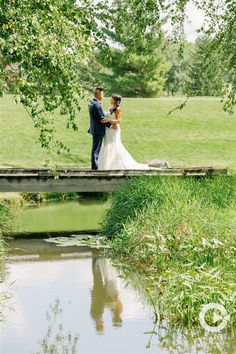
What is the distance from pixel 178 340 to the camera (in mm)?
7988

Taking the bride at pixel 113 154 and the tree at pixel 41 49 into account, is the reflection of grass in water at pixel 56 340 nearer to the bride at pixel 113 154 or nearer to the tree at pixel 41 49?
the tree at pixel 41 49

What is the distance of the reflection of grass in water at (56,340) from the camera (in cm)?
766

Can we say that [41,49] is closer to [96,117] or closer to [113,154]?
[96,117]

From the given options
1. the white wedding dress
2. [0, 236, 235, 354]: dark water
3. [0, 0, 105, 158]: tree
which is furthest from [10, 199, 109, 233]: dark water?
[0, 0, 105, 158]: tree

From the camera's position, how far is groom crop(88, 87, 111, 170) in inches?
736

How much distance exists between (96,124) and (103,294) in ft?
30.9

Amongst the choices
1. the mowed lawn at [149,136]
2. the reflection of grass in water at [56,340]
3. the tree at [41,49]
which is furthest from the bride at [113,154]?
the reflection of grass in water at [56,340]

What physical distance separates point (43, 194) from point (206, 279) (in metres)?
13.6

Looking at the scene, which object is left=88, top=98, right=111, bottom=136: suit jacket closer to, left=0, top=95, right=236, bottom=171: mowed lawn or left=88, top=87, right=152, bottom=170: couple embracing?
left=88, top=87, right=152, bottom=170: couple embracing

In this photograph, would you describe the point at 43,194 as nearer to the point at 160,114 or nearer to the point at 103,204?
the point at 103,204

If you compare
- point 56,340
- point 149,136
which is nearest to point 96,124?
point 56,340

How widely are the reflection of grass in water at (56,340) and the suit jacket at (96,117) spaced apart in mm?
10337

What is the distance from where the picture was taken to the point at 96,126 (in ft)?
63.3

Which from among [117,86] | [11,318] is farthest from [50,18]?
[117,86]
